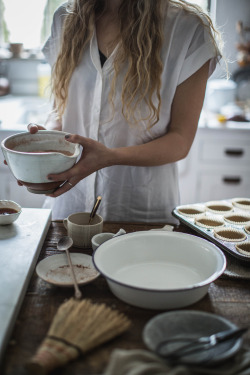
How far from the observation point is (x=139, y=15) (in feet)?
4.18

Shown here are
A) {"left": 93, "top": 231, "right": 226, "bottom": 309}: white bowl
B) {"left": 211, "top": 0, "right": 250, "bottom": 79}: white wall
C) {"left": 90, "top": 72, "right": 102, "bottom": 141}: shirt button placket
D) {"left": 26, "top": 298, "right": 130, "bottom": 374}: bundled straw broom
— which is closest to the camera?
{"left": 26, "top": 298, "right": 130, "bottom": 374}: bundled straw broom

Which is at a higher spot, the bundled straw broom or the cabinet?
the bundled straw broom

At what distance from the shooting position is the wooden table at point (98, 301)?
69cm

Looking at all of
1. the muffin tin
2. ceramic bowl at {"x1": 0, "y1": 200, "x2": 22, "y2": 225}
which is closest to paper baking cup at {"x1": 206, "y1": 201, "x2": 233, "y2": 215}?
the muffin tin

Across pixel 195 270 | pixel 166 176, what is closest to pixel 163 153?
pixel 166 176

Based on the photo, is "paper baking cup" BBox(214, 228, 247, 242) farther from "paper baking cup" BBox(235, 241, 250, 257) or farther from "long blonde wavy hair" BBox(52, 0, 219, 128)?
"long blonde wavy hair" BBox(52, 0, 219, 128)

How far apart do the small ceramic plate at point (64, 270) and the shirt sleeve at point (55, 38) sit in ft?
2.71

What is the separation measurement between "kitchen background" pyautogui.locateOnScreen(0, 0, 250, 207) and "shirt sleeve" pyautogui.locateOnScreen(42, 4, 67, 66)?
3.02 ft

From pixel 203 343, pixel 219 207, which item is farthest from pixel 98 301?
pixel 219 207

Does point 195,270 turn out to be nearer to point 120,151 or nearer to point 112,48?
point 120,151

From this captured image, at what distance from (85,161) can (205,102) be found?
6.58 feet

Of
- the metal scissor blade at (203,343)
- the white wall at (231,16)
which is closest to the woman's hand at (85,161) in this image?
the metal scissor blade at (203,343)

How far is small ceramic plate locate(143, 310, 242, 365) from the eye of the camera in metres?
0.71

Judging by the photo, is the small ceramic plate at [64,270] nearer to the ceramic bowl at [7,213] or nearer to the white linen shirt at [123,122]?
the ceramic bowl at [7,213]
